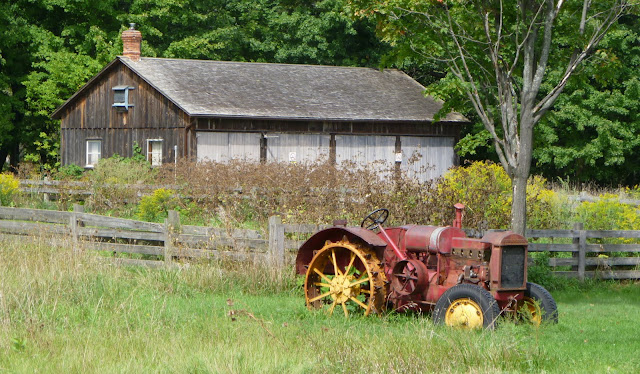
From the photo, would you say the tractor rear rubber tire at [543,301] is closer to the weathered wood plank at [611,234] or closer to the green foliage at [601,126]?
the weathered wood plank at [611,234]

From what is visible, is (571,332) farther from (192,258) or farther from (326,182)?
(326,182)

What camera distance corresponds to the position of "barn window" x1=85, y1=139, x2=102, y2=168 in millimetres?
32631

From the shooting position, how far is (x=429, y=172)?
3266cm

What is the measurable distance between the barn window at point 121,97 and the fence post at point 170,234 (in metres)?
18.7

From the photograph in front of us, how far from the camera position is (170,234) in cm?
Result: 1332

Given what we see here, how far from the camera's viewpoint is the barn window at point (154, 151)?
3053 centimetres

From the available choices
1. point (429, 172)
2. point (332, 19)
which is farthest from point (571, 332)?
point (332, 19)

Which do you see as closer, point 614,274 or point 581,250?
point 581,250

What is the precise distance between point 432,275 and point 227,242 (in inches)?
148

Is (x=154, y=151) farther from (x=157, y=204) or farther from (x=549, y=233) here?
(x=549, y=233)

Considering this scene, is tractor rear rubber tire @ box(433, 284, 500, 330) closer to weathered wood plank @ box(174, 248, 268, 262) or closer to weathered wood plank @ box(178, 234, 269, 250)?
weathered wood plank @ box(174, 248, 268, 262)

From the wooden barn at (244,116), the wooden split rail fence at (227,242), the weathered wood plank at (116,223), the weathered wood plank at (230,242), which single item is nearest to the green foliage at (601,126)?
the wooden barn at (244,116)

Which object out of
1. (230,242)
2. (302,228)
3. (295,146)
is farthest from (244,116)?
(230,242)

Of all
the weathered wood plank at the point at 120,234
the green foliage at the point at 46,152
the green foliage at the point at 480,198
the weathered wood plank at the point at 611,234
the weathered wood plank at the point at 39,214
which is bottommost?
the weathered wood plank at the point at 120,234
